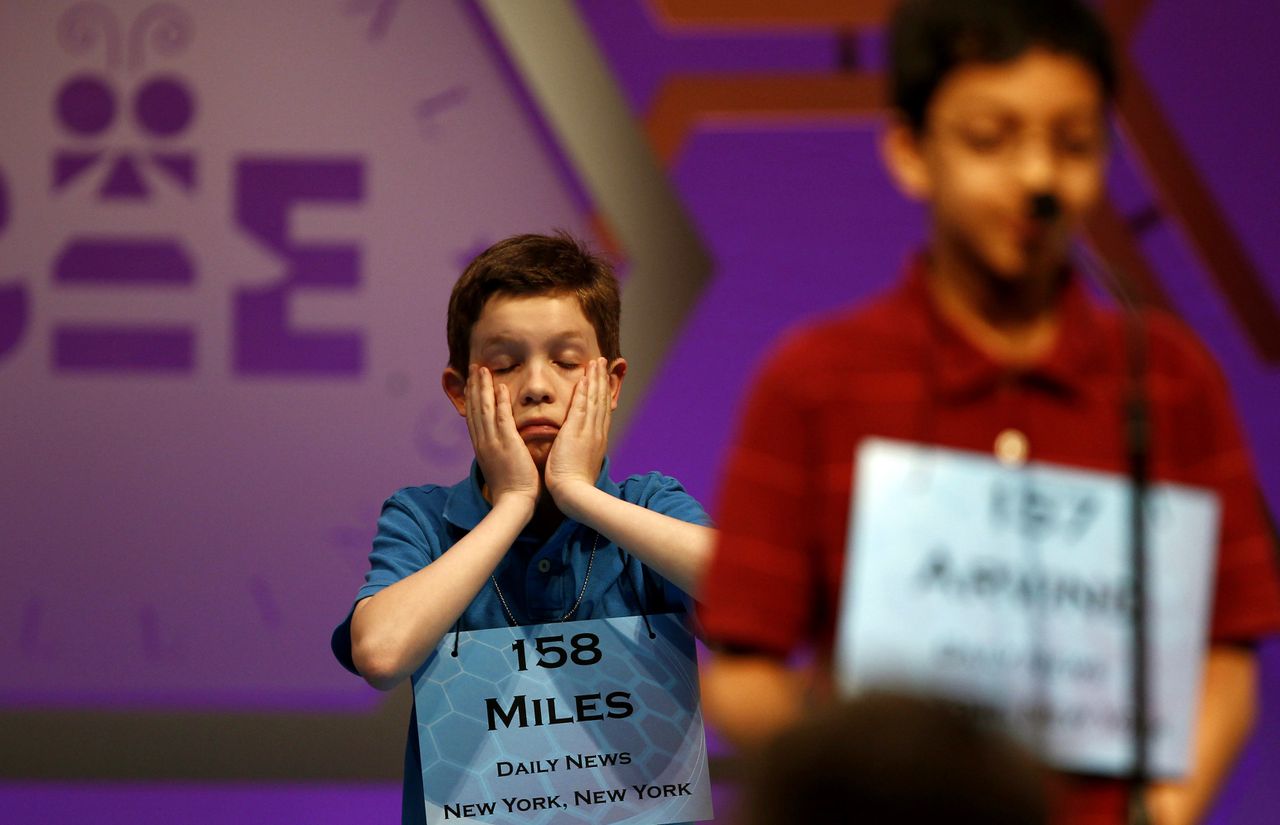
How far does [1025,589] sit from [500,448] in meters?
0.97

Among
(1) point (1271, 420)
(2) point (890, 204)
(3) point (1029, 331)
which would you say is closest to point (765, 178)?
(2) point (890, 204)

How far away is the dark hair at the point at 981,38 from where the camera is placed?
3.87 feet

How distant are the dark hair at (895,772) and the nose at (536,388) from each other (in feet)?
3.93

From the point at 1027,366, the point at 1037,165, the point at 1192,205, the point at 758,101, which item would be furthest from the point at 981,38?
the point at 1192,205

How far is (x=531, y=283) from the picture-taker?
2.11m

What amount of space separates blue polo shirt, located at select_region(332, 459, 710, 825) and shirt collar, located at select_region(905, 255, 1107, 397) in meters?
0.91

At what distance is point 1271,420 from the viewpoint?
11.7 ft

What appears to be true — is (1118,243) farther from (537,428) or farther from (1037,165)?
(1037,165)

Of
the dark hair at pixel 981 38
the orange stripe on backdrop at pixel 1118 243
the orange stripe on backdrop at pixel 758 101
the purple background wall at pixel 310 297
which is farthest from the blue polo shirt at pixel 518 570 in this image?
the orange stripe on backdrop at pixel 1118 243

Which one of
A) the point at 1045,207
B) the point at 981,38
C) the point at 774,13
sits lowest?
the point at 1045,207

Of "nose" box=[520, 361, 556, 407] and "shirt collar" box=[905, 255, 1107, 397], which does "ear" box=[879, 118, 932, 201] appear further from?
"nose" box=[520, 361, 556, 407]

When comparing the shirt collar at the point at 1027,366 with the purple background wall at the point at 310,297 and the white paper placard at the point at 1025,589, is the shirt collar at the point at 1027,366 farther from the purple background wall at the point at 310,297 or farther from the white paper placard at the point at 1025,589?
the purple background wall at the point at 310,297

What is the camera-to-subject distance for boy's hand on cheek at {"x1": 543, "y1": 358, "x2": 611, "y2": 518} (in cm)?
199

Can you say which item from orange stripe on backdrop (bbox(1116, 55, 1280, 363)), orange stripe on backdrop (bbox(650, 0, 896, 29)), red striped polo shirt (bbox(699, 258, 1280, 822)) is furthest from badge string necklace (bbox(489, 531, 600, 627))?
orange stripe on backdrop (bbox(1116, 55, 1280, 363))
